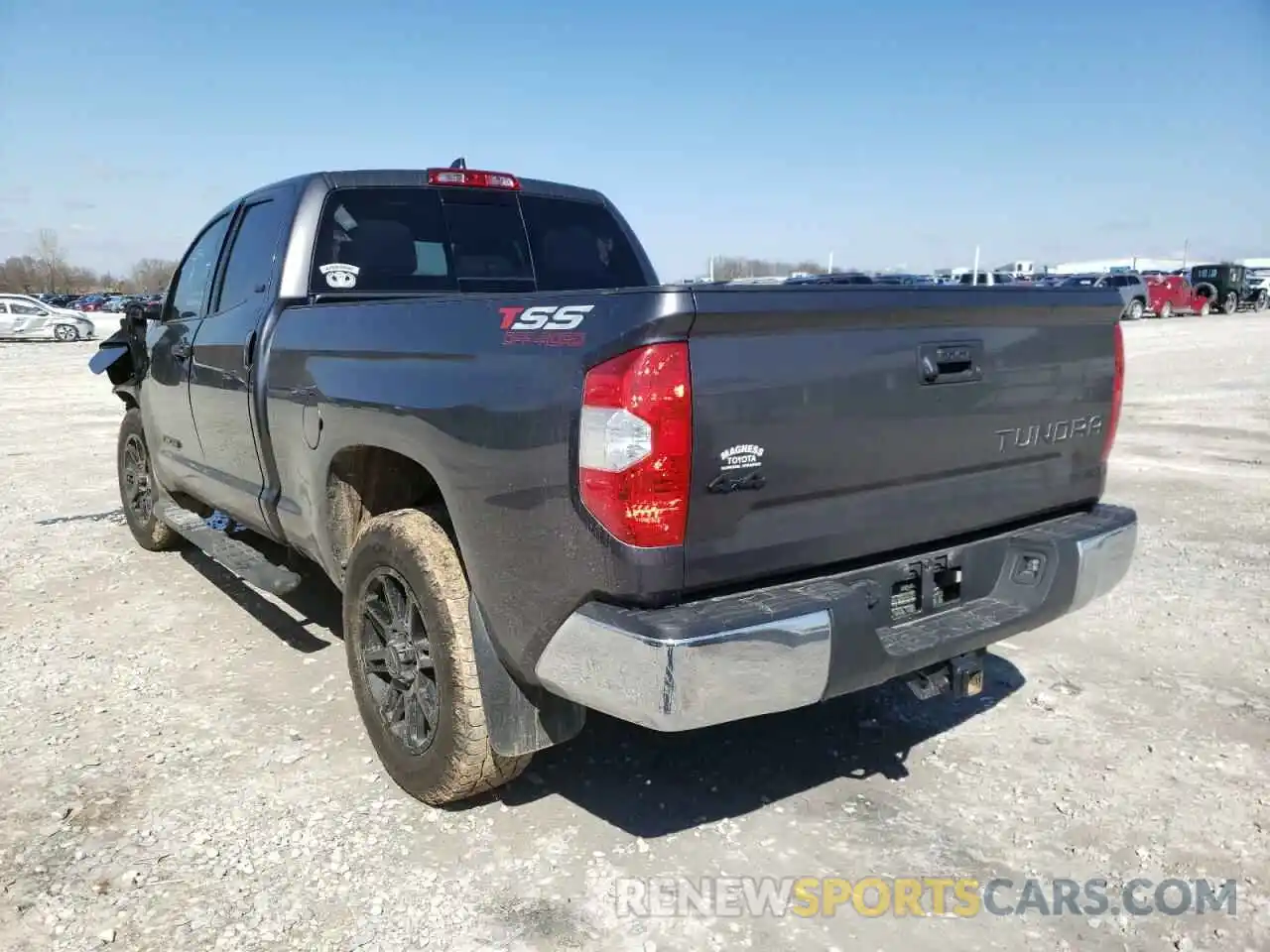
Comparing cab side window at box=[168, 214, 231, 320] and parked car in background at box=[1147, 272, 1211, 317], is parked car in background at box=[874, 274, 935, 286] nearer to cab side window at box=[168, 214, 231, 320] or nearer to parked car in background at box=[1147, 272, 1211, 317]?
cab side window at box=[168, 214, 231, 320]

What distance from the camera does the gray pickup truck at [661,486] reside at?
7.62 feet

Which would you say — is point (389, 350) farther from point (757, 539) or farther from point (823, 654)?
point (823, 654)

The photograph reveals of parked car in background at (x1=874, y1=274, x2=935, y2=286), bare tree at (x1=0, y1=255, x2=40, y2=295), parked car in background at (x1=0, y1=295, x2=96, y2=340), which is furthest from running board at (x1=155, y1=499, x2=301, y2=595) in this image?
bare tree at (x1=0, y1=255, x2=40, y2=295)

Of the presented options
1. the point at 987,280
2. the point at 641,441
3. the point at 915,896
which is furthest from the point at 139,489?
the point at 987,280

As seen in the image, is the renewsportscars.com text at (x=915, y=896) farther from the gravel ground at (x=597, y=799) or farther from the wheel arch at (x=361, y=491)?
the wheel arch at (x=361, y=491)

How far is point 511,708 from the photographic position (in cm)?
280

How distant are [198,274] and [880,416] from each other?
13.6 feet

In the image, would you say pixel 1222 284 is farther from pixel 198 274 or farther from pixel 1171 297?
pixel 198 274

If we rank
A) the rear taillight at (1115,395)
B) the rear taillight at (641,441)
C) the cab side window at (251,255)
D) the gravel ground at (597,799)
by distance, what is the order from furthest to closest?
the cab side window at (251,255) < the rear taillight at (1115,395) < the gravel ground at (597,799) < the rear taillight at (641,441)

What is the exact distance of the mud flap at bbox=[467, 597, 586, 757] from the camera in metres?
2.79

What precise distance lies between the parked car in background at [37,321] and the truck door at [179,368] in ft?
95.2

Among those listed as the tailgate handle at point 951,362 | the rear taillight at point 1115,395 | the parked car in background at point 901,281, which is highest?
the parked car in background at point 901,281

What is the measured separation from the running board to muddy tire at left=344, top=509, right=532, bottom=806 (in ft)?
2.21

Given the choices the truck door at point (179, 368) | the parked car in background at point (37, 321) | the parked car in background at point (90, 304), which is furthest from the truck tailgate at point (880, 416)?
the parked car in background at point (90, 304)
